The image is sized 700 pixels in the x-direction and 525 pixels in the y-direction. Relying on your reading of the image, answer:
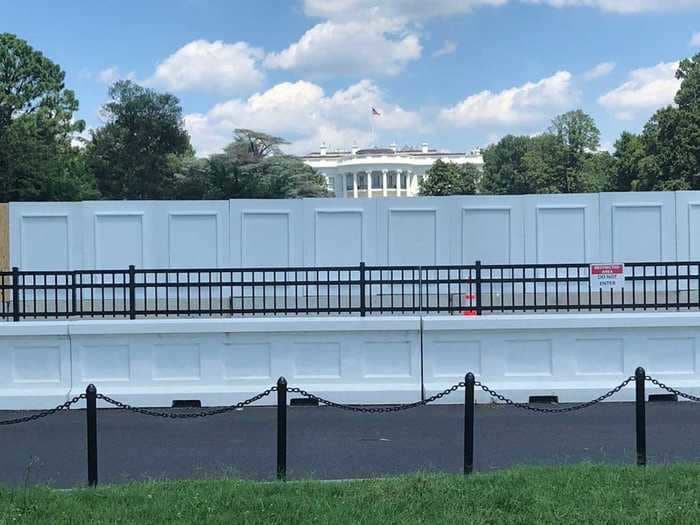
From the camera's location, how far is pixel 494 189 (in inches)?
3543

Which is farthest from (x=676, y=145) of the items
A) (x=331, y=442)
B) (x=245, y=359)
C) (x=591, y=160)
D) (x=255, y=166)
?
(x=331, y=442)

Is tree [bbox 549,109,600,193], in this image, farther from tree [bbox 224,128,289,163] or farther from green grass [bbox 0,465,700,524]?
green grass [bbox 0,465,700,524]

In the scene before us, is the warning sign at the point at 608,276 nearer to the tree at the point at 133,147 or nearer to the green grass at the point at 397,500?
the green grass at the point at 397,500

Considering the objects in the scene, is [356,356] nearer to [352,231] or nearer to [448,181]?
[352,231]

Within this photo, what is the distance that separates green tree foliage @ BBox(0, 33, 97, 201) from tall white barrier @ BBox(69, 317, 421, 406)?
29.9 meters

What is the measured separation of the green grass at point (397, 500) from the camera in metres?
5.24

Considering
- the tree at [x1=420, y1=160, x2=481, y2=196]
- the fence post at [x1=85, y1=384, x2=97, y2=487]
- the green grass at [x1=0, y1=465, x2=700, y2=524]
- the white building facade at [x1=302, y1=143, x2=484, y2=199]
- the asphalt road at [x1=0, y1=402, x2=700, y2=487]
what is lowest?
the asphalt road at [x1=0, y1=402, x2=700, y2=487]

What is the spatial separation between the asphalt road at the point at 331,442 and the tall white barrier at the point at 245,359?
497 mm

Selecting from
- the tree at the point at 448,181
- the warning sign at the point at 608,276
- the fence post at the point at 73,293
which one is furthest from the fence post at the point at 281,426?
the tree at the point at 448,181

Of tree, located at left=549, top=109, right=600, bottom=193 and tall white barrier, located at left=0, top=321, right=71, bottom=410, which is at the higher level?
tree, located at left=549, top=109, right=600, bottom=193

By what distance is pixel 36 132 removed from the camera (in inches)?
1857

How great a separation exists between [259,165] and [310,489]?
51362 mm

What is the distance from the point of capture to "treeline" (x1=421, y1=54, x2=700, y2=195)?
45500 mm

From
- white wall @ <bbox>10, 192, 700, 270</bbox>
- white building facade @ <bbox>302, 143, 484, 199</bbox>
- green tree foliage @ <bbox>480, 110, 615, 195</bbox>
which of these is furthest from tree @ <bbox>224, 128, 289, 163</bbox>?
white building facade @ <bbox>302, 143, 484, 199</bbox>
